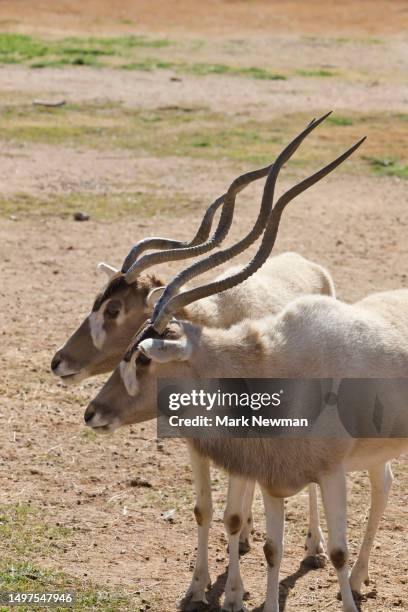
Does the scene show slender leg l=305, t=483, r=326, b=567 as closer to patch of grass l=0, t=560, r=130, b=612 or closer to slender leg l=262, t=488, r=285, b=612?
slender leg l=262, t=488, r=285, b=612

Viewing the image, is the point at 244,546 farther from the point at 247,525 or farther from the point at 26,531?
the point at 26,531

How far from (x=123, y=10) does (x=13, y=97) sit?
22342mm

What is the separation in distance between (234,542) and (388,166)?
39.7 ft

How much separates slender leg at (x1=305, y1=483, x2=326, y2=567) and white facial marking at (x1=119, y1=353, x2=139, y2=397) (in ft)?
4.78

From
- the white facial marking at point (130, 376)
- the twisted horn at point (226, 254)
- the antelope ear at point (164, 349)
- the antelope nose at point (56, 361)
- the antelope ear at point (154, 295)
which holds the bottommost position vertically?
the antelope nose at point (56, 361)

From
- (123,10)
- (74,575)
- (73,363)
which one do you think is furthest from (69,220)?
(123,10)

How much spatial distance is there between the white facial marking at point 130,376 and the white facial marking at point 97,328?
904 mm

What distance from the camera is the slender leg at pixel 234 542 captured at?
623 centimetres

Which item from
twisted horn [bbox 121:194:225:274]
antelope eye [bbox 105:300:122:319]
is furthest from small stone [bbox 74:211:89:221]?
antelope eye [bbox 105:300:122:319]

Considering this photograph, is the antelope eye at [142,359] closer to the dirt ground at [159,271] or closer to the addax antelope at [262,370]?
the addax antelope at [262,370]

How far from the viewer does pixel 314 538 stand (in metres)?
6.87

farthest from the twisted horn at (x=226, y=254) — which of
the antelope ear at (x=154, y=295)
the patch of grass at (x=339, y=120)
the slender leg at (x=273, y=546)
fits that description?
the patch of grass at (x=339, y=120)

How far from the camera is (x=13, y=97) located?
23.0 m

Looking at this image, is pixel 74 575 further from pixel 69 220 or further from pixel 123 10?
pixel 123 10
